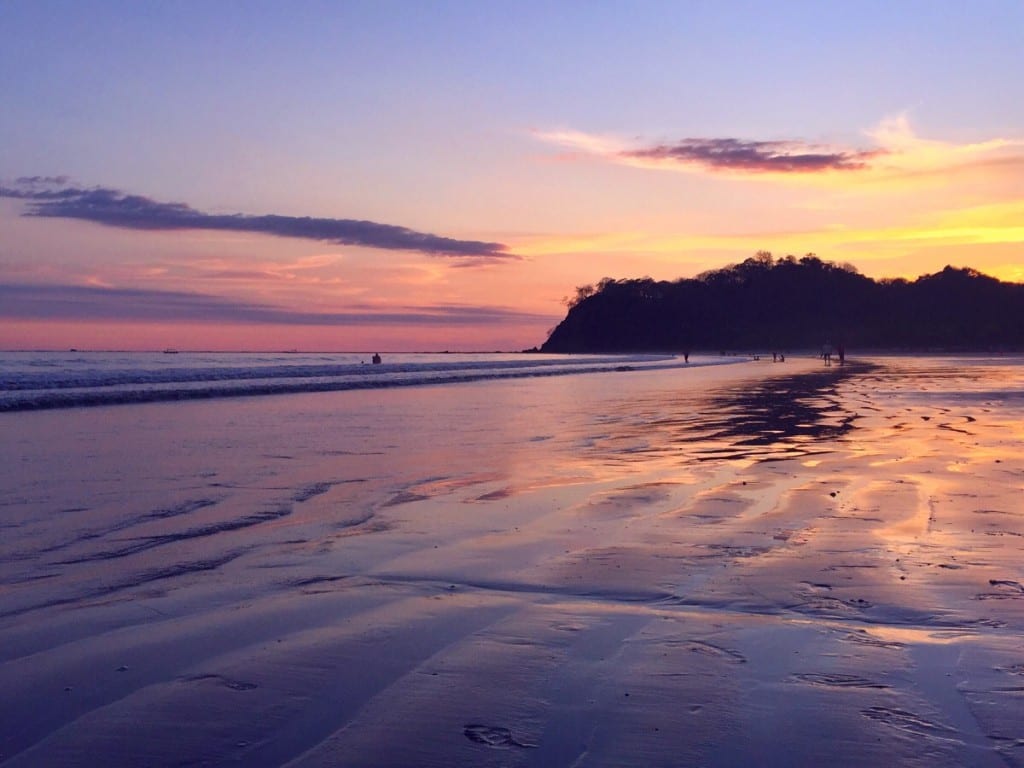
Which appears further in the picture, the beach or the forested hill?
the forested hill

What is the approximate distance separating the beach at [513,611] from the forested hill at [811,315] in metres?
149

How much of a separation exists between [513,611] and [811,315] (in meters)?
187

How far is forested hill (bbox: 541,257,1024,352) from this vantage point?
157375mm

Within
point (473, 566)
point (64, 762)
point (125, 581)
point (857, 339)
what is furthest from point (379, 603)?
point (857, 339)

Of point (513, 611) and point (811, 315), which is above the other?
point (811, 315)

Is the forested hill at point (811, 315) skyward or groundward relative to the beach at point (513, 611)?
skyward

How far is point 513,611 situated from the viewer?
507 centimetres

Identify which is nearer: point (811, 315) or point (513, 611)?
point (513, 611)

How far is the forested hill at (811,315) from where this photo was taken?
157 m

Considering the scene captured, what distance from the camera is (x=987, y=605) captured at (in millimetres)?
5066

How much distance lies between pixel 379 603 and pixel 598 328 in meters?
189

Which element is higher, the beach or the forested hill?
the forested hill

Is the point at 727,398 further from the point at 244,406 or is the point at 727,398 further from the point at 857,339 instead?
the point at 857,339

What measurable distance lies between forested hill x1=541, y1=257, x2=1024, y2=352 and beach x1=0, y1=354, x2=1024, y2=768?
14935 centimetres
